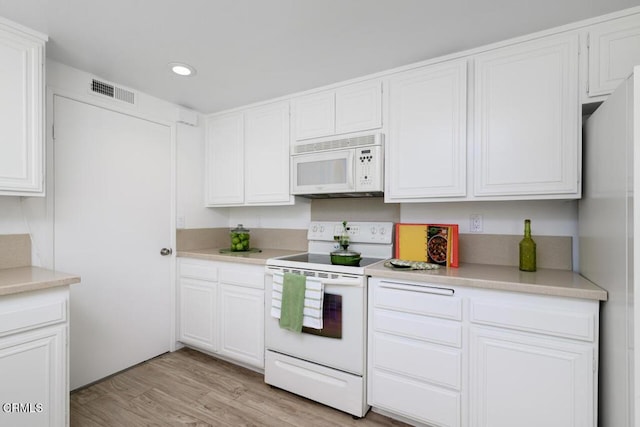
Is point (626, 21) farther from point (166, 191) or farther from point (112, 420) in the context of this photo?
point (112, 420)

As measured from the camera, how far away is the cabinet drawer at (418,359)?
172 cm

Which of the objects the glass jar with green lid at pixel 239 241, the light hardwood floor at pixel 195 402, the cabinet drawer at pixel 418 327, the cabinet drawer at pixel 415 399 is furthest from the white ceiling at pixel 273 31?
the light hardwood floor at pixel 195 402

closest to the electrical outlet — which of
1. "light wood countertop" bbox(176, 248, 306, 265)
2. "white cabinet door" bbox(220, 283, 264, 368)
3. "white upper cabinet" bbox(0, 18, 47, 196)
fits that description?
"light wood countertop" bbox(176, 248, 306, 265)

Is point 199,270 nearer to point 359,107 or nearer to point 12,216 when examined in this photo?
point 12,216

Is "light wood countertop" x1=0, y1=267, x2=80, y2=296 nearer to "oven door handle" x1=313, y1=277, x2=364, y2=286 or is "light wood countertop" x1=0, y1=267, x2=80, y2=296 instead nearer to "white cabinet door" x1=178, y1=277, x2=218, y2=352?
"white cabinet door" x1=178, y1=277, x2=218, y2=352

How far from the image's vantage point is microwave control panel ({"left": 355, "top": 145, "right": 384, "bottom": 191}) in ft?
7.21

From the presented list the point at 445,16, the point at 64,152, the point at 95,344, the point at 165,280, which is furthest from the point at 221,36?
the point at 95,344

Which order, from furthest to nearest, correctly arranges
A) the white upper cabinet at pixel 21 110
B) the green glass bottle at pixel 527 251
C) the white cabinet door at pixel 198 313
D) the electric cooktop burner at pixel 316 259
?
the white cabinet door at pixel 198 313
the electric cooktop burner at pixel 316 259
the green glass bottle at pixel 527 251
the white upper cabinet at pixel 21 110

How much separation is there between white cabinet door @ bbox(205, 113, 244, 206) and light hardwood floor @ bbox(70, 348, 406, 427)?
1491mm

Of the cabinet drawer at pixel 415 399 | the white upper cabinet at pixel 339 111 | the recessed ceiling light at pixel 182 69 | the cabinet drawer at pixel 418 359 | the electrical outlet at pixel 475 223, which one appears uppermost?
the recessed ceiling light at pixel 182 69

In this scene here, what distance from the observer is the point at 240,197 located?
2.93 m

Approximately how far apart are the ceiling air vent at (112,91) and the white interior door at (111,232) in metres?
0.12

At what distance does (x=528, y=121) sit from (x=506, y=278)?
0.89 metres

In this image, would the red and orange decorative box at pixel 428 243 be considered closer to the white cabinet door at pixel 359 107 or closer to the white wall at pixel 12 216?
the white cabinet door at pixel 359 107
